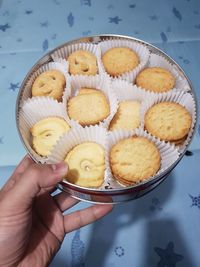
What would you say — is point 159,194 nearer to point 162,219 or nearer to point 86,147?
point 162,219

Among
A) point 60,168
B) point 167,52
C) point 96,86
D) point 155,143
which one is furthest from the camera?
point 167,52

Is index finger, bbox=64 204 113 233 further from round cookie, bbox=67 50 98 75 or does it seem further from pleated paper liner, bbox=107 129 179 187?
round cookie, bbox=67 50 98 75

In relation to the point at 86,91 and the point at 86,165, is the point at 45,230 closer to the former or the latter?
the point at 86,165

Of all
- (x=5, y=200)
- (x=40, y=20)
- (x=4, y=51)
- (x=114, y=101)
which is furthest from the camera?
(x=40, y=20)

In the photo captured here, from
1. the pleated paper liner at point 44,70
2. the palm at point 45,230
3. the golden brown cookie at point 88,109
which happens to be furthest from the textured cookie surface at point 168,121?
the palm at point 45,230

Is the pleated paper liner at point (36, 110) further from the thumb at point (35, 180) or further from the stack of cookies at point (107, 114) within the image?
the thumb at point (35, 180)

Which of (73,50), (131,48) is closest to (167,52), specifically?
(131,48)

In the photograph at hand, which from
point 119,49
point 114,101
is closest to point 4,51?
point 119,49
